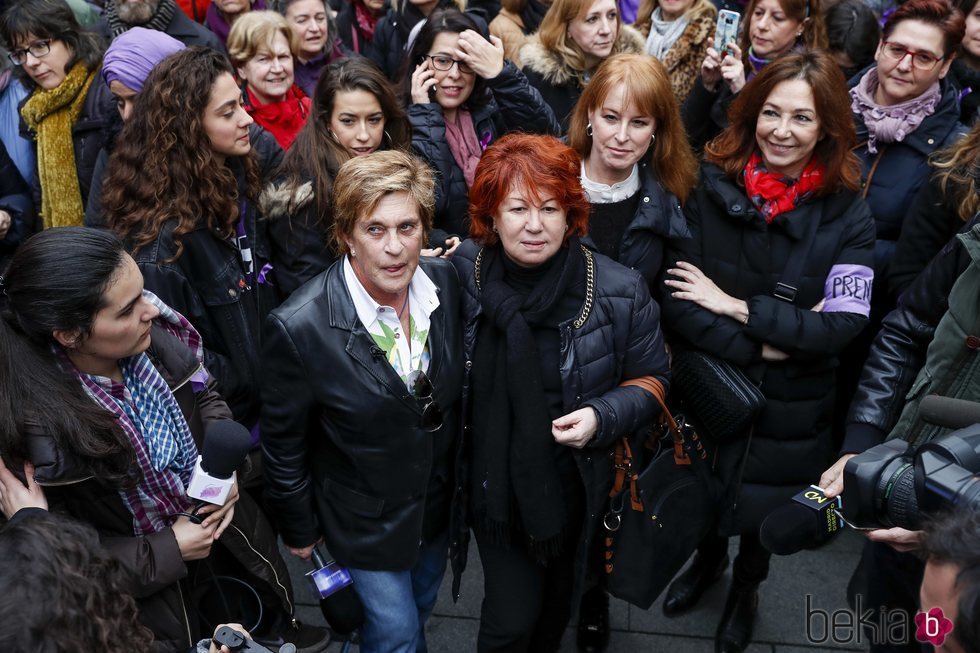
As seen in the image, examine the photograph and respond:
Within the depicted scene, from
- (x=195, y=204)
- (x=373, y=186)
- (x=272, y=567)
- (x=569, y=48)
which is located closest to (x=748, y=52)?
(x=569, y=48)

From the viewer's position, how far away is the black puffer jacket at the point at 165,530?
7.64 ft

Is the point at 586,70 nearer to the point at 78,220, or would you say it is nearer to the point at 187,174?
the point at 187,174

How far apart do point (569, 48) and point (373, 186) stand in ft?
7.75

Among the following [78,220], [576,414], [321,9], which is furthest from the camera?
[321,9]

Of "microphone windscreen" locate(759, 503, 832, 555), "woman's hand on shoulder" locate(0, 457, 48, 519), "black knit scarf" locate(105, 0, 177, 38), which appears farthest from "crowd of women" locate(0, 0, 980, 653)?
"black knit scarf" locate(105, 0, 177, 38)

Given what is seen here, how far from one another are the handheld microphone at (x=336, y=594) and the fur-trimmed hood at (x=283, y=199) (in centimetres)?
140

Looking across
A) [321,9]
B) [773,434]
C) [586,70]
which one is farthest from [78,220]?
[773,434]

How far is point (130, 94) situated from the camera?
12.6 ft

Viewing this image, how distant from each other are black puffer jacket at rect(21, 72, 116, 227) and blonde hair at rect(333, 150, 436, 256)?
7.25 ft

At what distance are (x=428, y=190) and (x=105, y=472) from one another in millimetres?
1325

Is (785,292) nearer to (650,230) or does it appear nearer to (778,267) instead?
(778,267)

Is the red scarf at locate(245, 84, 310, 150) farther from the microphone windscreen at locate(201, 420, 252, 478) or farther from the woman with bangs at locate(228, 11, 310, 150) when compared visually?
the microphone windscreen at locate(201, 420, 252, 478)

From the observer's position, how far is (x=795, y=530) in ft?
8.37

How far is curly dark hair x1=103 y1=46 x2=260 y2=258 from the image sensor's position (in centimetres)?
329
